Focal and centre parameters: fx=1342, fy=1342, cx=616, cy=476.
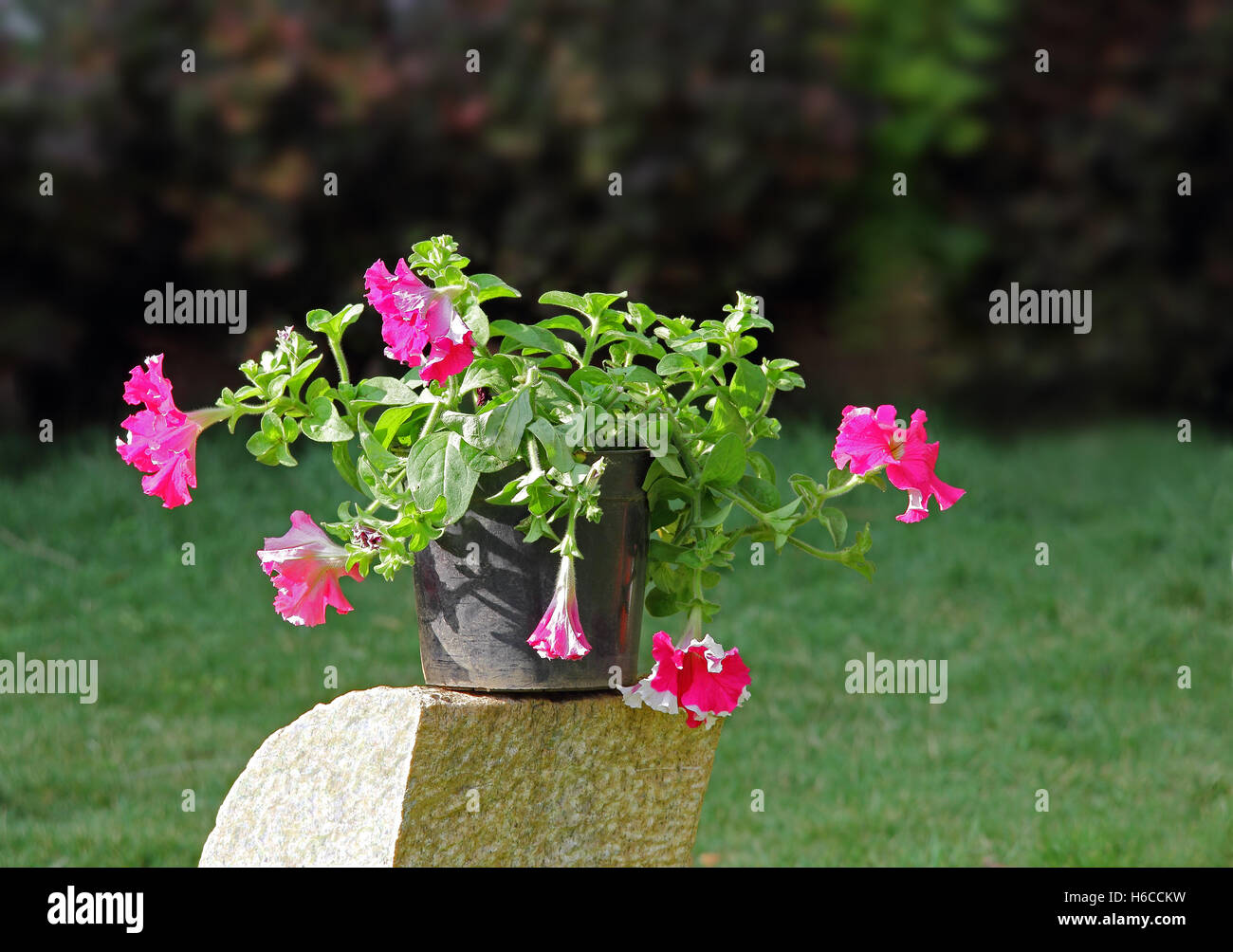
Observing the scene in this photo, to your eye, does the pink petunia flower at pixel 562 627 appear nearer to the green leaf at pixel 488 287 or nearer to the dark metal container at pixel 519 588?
the dark metal container at pixel 519 588

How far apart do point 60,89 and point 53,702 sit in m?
2.54

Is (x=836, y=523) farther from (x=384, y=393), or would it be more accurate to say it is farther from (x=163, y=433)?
(x=163, y=433)

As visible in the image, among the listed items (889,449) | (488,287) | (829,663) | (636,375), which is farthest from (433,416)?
(829,663)

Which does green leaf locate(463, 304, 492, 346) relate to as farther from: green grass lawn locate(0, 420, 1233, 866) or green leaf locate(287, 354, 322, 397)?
green grass lawn locate(0, 420, 1233, 866)

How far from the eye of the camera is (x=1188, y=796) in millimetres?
3420

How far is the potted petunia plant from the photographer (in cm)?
178

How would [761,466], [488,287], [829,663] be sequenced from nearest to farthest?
[488,287], [761,466], [829,663]

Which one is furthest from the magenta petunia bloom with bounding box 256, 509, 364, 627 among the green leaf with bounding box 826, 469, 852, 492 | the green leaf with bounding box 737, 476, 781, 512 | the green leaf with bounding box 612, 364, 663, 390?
the green leaf with bounding box 826, 469, 852, 492

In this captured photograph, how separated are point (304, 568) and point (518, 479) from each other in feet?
1.12

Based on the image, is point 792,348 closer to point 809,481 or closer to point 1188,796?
point 1188,796

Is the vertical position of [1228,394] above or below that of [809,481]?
above

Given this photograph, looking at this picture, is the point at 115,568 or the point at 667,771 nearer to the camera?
the point at 667,771

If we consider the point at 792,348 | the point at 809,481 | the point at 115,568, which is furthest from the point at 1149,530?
the point at 115,568

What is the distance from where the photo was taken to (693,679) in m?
1.87
